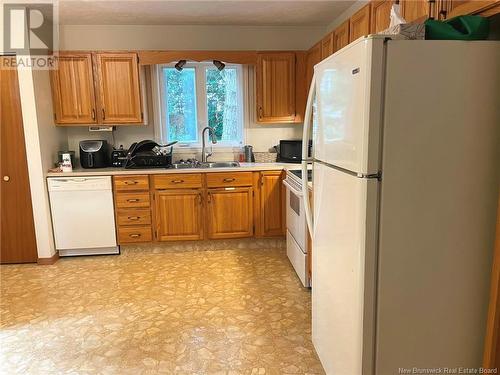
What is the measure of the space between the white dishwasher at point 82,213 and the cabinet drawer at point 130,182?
8cm

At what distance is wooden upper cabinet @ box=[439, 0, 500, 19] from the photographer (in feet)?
4.63

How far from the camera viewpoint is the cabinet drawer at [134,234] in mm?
3789

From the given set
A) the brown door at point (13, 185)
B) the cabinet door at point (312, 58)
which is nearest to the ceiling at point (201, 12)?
the cabinet door at point (312, 58)

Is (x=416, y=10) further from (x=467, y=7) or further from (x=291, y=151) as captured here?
(x=291, y=151)

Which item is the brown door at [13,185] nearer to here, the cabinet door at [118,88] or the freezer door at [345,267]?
the cabinet door at [118,88]

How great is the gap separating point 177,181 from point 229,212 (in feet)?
2.09

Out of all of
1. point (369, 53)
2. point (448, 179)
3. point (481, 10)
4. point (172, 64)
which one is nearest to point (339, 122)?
point (369, 53)

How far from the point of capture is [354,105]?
137cm

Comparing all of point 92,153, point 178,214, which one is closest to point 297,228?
point 178,214

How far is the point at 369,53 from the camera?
1.26 meters

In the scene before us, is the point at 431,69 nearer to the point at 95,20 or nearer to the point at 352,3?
the point at 352,3

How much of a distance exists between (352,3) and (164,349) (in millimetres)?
3230

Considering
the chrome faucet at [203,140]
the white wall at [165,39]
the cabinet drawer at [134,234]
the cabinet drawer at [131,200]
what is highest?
the white wall at [165,39]

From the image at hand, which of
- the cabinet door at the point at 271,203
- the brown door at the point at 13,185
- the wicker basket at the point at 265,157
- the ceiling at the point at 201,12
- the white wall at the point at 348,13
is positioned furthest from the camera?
the wicker basket at the point at 265,157
